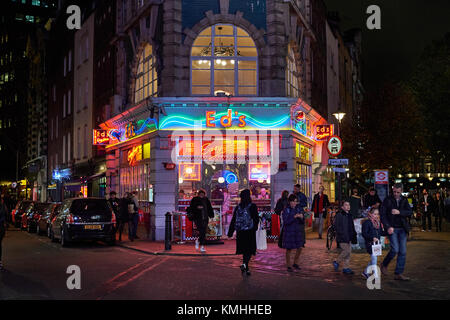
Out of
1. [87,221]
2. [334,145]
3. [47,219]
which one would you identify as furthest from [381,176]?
[47,219]

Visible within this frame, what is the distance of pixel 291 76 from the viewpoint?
2144cm

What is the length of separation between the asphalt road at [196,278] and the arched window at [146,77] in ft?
27.0

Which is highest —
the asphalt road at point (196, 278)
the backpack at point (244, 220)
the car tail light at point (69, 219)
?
the backpack at point (244, 220)

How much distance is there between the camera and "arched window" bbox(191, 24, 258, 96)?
19297 mm

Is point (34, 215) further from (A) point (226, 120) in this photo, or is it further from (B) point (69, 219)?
(A) point (226, 120)

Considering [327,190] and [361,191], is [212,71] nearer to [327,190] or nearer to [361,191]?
[327,190]

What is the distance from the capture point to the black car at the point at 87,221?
16609 millimetres

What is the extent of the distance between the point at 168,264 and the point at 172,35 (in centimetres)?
990

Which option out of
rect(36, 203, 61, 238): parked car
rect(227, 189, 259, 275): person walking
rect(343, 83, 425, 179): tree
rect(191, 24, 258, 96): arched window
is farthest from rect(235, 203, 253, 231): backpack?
rect(343, 83, 425, 179): tree

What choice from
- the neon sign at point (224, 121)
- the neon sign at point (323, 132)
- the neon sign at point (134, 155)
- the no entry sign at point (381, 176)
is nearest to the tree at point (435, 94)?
the neon sign at point (323, 132)

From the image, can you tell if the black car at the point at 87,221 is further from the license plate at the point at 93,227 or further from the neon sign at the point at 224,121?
the neon sign at the point at 224,121

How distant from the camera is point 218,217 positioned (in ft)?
55.8

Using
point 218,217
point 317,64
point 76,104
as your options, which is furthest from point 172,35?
point 76,104

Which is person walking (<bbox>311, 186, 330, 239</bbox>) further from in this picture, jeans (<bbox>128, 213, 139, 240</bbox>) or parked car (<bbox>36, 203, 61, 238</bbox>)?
parked car (<bbox>36, 203, 61, 238</bbox>)
